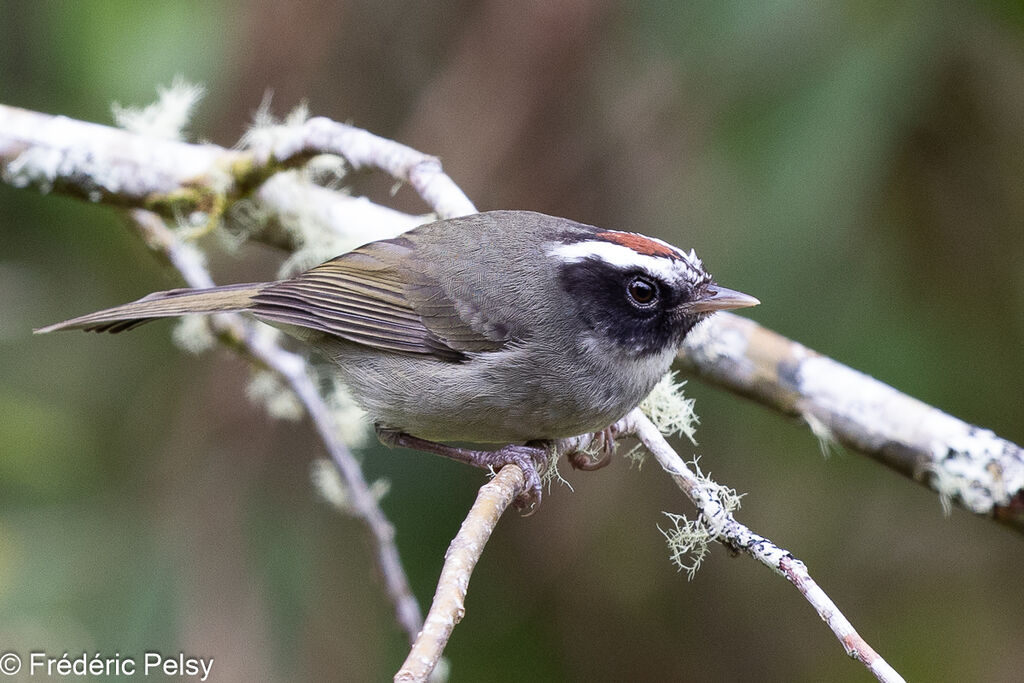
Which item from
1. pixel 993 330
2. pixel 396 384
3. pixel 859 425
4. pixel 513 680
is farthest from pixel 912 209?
pixel 513 680

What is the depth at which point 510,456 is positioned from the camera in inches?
129

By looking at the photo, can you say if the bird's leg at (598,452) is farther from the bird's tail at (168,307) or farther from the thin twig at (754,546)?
the bird's tail at (168,307)

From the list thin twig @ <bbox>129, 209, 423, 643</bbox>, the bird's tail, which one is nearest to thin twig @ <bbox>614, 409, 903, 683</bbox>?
thin twig @ <bbox>129, 209, 423, 643</bbox>

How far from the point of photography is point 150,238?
13.6 ft

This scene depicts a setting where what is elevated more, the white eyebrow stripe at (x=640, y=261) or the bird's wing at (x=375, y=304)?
the bird's wing at (x=375, y=304)

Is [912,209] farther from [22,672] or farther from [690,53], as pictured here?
[22,672]

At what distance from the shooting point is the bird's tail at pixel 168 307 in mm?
3467

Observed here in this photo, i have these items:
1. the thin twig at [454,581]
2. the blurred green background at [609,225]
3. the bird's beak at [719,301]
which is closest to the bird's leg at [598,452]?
the bird's beak at [719,301]

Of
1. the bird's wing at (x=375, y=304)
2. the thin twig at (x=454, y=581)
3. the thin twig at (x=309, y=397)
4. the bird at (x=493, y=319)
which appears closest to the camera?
the thin twig at (x=454, y=581)

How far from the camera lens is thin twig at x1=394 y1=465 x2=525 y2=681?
6.01 feet
